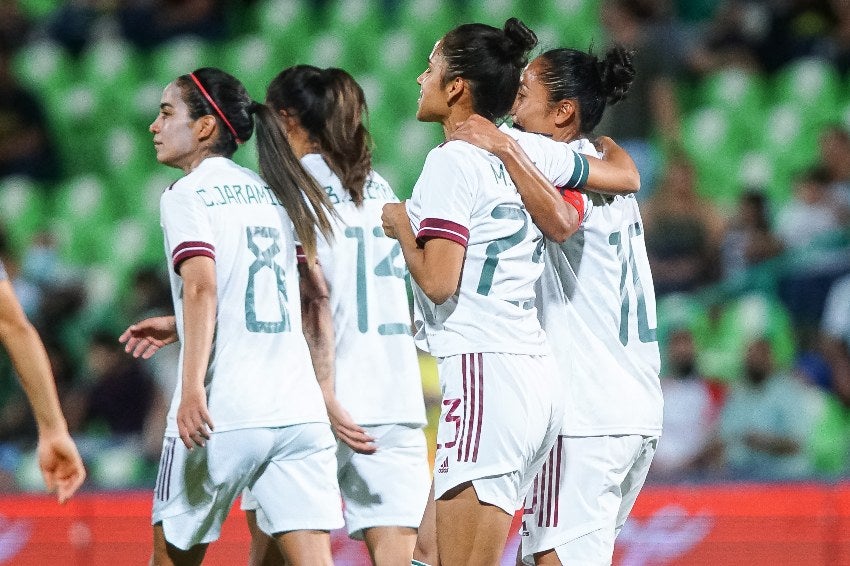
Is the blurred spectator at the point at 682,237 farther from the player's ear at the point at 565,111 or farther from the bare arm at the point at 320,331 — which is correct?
the player's ear at the point at 565,111

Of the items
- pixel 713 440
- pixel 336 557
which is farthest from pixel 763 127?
pixel 336 557

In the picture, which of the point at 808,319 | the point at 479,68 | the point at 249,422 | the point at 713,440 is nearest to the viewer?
the point at 479,68

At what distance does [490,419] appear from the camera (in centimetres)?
341

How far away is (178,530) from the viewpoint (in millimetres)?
3924

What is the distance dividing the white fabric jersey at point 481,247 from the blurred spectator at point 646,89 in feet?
16.8

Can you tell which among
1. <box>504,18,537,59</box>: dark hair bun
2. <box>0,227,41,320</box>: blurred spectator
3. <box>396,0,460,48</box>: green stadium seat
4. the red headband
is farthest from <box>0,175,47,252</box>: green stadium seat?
<box>504,18,537,59</box>: dark hair bun

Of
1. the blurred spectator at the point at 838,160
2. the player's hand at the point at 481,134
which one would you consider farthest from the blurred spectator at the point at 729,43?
the player's hand at the point at 481,134

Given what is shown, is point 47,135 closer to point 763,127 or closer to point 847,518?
point 763,127

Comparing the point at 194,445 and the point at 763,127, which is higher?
the point at 763,127

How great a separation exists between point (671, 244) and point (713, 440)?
1.53 metres

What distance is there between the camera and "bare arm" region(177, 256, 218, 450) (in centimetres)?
373

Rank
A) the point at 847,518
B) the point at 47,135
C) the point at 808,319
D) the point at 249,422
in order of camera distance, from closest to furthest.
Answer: the point at 249,422, the point at 847,518, the point at 808,319, the point at 47,135

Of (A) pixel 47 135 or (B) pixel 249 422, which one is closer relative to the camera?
(B) pixel 249 422

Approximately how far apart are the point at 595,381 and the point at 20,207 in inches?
283
